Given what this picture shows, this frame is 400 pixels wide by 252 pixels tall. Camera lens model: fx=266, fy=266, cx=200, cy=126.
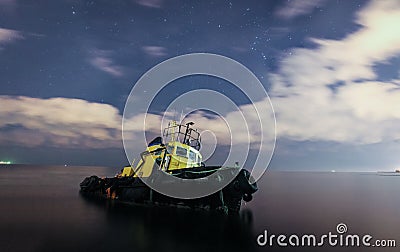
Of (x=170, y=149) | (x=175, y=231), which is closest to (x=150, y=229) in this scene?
(x=175, y=231)

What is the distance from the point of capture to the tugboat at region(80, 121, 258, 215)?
18.4 metres

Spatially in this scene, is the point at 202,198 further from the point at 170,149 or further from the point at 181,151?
the point at 170,149

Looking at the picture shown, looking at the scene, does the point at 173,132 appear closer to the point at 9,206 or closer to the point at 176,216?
the point at 176,216

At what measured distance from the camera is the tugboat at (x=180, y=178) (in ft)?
60.4

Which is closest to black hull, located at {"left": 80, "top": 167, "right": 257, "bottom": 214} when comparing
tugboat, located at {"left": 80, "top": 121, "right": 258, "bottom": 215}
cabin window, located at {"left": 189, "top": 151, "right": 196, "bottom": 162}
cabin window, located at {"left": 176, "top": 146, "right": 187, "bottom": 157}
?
tugboat, located at {"left": 80, "top": 121, "right": 258, "bottom": 215}

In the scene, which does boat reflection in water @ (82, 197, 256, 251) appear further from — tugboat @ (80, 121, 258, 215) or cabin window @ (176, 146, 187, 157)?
cabin window @ (176, 146, 187, 157)

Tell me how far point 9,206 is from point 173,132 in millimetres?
17006

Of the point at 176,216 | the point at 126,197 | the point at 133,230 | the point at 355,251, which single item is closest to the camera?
the point at 355,251

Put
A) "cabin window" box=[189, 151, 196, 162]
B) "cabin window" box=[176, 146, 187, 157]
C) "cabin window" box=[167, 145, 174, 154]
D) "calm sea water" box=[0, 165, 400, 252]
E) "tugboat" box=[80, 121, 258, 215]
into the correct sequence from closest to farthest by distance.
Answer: "calm sea water" box=[0, 165, 400, 252] < "tugboat" box=[80, 121, 258, 215] < "cabin window" box=[167, 145, 174, 154] < "cabin window" box=[176, 146, 187, 157] < "cabin window" box=[189, 151, 196, 162]

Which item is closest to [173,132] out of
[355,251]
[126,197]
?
[126,197]

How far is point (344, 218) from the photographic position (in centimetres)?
2327

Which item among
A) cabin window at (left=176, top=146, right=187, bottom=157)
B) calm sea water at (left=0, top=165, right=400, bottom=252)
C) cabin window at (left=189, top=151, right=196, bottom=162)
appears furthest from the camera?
cabin window at (left=189, top=151, right=196, bottom=162)

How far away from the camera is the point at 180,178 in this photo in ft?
62.2

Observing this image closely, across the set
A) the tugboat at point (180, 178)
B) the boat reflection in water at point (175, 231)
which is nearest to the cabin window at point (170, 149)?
the tugboat at point (180, 178)
